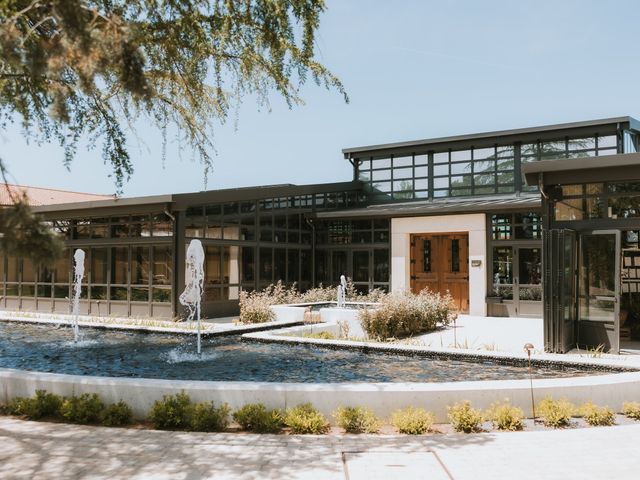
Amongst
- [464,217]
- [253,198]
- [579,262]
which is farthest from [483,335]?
[253,198]

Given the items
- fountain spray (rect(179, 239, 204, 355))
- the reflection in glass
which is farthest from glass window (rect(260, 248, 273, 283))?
the reflection in glass

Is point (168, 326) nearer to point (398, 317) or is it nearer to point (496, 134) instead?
point (398, 317)

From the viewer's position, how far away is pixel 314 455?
5062 mm

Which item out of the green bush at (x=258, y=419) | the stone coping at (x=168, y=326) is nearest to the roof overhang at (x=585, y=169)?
the stone coping at (x=168, y=326)

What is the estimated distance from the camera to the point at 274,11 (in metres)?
7.10

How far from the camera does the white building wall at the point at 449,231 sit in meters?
18.6

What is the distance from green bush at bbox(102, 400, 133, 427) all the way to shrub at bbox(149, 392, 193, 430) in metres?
0.31

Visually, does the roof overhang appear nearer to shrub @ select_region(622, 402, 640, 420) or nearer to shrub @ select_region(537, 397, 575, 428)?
shrub @ select_region(622, 402, 640, 420)

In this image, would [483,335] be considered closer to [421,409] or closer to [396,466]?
[421,409]

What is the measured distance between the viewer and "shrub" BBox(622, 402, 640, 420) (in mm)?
6355

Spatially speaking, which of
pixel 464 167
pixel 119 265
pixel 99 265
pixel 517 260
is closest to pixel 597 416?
pixel 517 260

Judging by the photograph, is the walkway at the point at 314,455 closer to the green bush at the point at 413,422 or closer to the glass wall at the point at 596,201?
the green bush at the point at 413,422

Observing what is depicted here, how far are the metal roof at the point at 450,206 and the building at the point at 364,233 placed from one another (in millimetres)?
47

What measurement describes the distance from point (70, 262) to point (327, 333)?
10.1 meters
